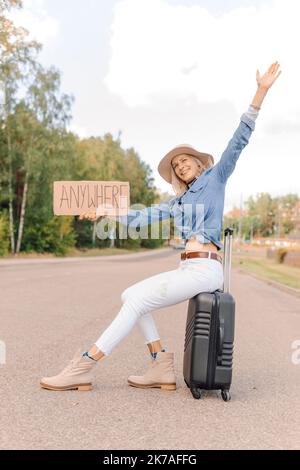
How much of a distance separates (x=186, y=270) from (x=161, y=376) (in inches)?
34.2

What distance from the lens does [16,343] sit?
6445 millimetres

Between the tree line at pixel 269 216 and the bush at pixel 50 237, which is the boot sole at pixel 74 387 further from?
the tree line at pixel 269 216

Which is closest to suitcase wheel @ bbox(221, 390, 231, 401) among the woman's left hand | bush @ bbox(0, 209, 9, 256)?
the woman's left hand

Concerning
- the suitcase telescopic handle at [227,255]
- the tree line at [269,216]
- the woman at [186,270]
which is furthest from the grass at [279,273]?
the tree line at [269,216]

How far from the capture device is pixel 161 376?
171 inches

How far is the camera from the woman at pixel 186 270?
4.02m

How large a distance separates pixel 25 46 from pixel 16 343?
3088cm

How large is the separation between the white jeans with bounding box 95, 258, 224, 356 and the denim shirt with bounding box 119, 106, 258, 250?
200mm

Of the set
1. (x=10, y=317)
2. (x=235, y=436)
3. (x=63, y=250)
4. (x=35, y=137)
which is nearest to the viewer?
(x=235, y=436)

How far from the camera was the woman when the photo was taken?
402 cm

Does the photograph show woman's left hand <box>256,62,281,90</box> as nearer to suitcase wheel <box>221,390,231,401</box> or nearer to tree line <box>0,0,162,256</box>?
suitcase wheel <box>221,390,231,401</box>

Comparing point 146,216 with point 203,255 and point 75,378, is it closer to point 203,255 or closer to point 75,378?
point 203,255

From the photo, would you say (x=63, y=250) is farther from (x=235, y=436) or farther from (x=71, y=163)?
(x=235, y=436)

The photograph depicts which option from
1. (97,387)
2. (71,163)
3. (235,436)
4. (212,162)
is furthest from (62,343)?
(71,163)
